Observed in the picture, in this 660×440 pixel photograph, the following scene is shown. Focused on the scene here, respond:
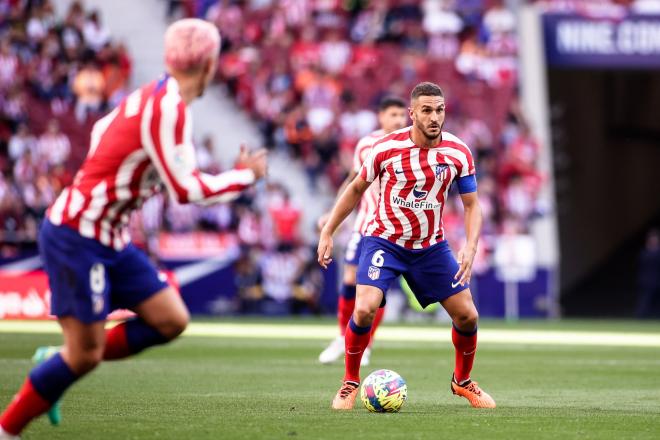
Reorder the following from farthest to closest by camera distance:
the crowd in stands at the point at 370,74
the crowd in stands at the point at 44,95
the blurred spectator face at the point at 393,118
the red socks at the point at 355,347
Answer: the crowd in stands at the point at 370,74 < the crowd in stands at the point at 44,95 < the blurred spectator face at the point at 393,118 < the red socks at the point at 355,347

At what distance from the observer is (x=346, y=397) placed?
372 inches

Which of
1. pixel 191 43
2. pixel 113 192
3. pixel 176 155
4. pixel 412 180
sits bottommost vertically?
pixel 412 180

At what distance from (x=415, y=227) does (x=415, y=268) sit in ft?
1.02

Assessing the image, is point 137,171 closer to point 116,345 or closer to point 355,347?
point 116,345

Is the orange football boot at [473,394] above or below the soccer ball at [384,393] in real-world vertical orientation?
below

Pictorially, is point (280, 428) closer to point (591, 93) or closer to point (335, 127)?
point (335, 127)

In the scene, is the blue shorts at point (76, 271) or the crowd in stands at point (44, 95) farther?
the crowd in stands at point (44, 95)

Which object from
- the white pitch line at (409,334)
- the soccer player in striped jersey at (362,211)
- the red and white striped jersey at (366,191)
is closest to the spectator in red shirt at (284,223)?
the white pitch line at (409,334)

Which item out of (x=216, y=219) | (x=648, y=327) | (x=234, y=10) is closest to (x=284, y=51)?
(x=234, y=10)

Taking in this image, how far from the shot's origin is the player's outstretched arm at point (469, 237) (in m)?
8.97

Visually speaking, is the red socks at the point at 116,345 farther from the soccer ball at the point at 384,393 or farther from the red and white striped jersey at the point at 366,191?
the red and white striped jersey at the point at 366,191

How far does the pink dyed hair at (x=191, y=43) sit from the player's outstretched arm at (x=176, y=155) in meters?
0.23

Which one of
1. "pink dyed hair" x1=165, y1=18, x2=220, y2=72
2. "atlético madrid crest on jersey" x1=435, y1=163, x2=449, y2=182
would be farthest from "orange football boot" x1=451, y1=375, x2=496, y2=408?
"pink dyed hair" x1=165, y1=18, x2=220, y2=72

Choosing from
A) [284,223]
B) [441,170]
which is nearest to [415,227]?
[441,170]
